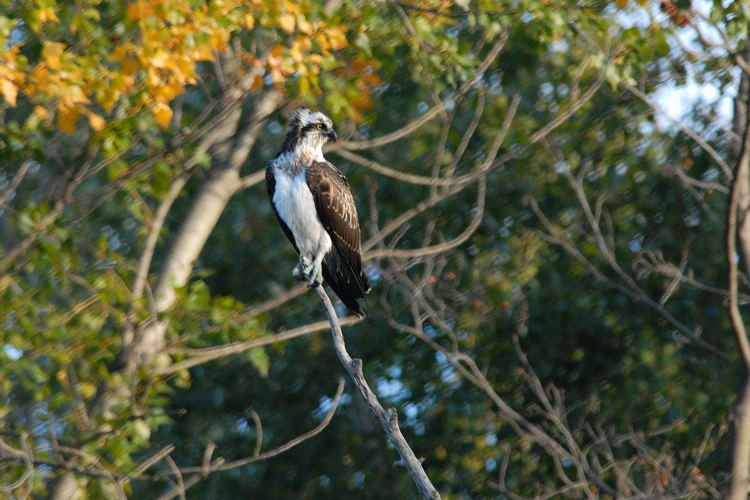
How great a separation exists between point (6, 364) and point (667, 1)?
16.0 feet

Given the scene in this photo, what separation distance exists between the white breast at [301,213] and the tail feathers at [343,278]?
0.31 feet

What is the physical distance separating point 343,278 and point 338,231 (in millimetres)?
267

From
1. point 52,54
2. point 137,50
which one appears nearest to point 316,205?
point 137,50

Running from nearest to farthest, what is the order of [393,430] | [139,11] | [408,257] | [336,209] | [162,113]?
[393,430], [336,209], [139,11], [162,113], [408,257]

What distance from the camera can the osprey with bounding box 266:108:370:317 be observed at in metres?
6.73

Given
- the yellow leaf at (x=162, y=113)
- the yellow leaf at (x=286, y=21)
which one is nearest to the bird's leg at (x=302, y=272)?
the yellow leaf at (x=162, y=113)

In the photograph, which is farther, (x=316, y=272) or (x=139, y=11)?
(x=139, y=11)

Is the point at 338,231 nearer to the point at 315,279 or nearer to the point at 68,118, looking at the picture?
the point at 315,279

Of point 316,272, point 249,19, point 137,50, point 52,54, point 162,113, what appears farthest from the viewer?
point 249,19

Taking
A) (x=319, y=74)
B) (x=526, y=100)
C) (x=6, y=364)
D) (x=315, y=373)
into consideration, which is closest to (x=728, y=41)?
(x=319, y=74)

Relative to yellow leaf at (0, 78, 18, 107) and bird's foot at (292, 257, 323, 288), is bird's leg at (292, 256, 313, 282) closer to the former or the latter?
bird's foot at (292, 257, 323, 288)

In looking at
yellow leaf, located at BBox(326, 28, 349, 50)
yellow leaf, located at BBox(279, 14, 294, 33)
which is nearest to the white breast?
yellow leaf, located at BBox(279, 14, 294, 33)

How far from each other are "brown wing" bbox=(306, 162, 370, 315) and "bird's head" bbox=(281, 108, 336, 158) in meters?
0.12

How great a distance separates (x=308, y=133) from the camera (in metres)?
6.83
